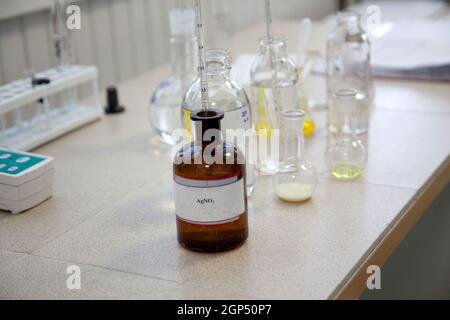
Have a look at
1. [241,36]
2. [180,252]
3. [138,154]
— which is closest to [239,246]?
[180,252]

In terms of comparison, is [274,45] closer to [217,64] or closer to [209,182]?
[217,64]

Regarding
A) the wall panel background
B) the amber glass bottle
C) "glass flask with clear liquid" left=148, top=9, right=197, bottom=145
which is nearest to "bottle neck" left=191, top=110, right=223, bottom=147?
the amber glass bottle

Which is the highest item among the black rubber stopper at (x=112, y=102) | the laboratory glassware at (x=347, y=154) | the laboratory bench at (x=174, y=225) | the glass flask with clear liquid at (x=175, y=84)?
the glass flask with clear liquid at (x=175, y=84)

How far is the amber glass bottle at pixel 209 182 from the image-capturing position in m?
1.03

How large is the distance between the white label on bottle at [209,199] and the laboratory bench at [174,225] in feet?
0.21

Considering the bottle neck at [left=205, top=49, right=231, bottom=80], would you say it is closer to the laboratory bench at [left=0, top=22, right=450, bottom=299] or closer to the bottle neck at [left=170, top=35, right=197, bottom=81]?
the laboratory bench at [left=0, top=22, right=450, bottom=299]

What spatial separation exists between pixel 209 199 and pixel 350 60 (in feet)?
2.66

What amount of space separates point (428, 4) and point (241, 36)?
1.00m

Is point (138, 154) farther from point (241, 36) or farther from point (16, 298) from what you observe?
point (241, 36)

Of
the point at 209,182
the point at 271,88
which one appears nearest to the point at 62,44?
the point at 271,88

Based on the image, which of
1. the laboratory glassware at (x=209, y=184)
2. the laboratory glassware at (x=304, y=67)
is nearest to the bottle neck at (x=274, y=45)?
the laboratory glassware at (x=304, y=67)

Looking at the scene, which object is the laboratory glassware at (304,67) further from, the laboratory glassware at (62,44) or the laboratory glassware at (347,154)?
the laboratory glassware at (62,44)

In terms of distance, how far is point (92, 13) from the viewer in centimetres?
209

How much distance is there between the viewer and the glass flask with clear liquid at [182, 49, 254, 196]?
1.20 metres
